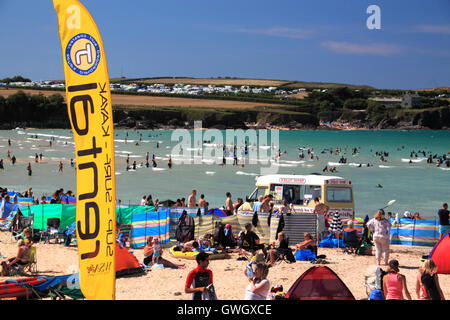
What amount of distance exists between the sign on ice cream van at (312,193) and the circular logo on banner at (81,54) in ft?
40.8

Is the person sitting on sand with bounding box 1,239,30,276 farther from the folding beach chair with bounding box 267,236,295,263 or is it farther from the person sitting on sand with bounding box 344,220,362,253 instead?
the person sitting on sand with bounding box 344,220,362,253

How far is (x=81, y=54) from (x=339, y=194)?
13723 mm

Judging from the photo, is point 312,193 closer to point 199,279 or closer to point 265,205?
point 265,205

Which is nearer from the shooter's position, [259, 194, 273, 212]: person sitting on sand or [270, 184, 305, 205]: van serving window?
[259, 194, 273, 212]: person sitting on sand

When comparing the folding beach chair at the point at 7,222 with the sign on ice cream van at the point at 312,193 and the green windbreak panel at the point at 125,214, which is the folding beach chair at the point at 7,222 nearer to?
the green windbreak panel at the point at 125,214

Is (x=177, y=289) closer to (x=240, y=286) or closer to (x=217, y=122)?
(x=240, y=286)

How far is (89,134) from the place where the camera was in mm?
6375

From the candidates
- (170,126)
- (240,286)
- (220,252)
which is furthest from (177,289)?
(170,126)

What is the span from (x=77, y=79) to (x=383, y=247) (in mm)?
9671

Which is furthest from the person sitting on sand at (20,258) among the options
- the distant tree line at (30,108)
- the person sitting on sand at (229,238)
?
the distant tree line at (30,108)

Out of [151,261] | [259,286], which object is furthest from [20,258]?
[259,286]

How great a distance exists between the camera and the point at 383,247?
44.7ft

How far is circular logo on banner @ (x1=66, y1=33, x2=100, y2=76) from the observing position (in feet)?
20.6

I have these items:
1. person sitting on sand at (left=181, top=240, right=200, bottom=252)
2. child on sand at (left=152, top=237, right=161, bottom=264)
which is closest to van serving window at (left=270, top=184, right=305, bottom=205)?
person sitting on sand at (left=181, top=240, right=200, bottom=252)
